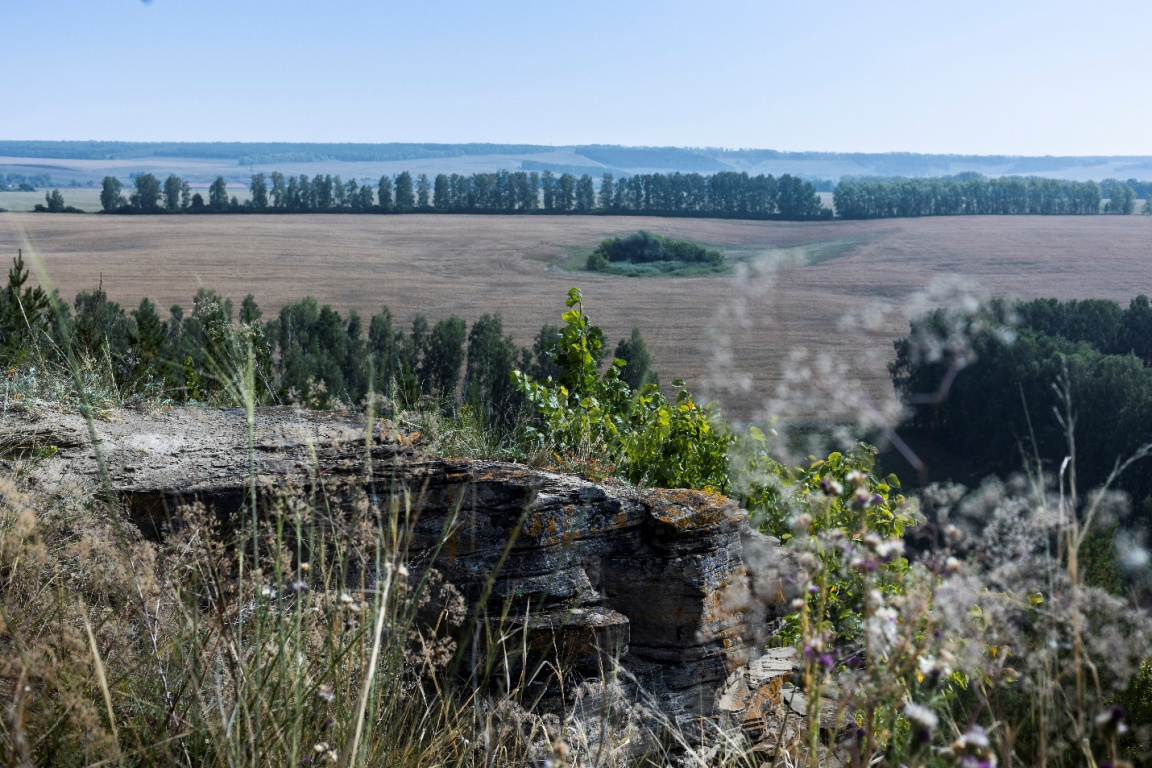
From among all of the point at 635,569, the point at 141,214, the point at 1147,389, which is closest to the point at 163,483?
the point at 635,569

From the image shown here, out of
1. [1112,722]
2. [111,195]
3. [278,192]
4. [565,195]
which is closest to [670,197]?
[565,195]

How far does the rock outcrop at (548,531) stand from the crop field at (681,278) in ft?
122

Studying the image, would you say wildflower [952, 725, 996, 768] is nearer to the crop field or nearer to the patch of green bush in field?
the crop field

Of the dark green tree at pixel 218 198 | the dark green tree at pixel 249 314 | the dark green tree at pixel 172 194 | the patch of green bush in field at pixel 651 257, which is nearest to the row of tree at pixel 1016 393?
the dark green tree at pixel 249 314

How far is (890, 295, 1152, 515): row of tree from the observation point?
34.0 meters

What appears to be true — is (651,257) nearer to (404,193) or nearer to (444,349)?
(444,349)

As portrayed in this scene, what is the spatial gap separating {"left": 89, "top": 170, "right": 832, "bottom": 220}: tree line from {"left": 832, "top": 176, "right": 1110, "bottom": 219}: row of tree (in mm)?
8883

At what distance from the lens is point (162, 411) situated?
537 cm

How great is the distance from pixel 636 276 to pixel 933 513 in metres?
77.9

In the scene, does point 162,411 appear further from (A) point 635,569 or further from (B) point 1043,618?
(B) point 1043,618

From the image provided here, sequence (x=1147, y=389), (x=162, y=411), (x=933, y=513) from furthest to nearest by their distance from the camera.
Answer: (x=1147, y=389) → (x=162, y=411) → (x=933, y=513)

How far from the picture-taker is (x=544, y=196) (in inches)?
4535

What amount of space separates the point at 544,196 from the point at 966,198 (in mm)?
49712

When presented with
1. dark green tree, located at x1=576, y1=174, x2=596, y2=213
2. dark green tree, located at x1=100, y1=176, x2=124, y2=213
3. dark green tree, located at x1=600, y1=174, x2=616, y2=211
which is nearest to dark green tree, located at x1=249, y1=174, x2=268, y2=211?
dark green tree, located at x1=100, y1=176, x2=124, y2=213
